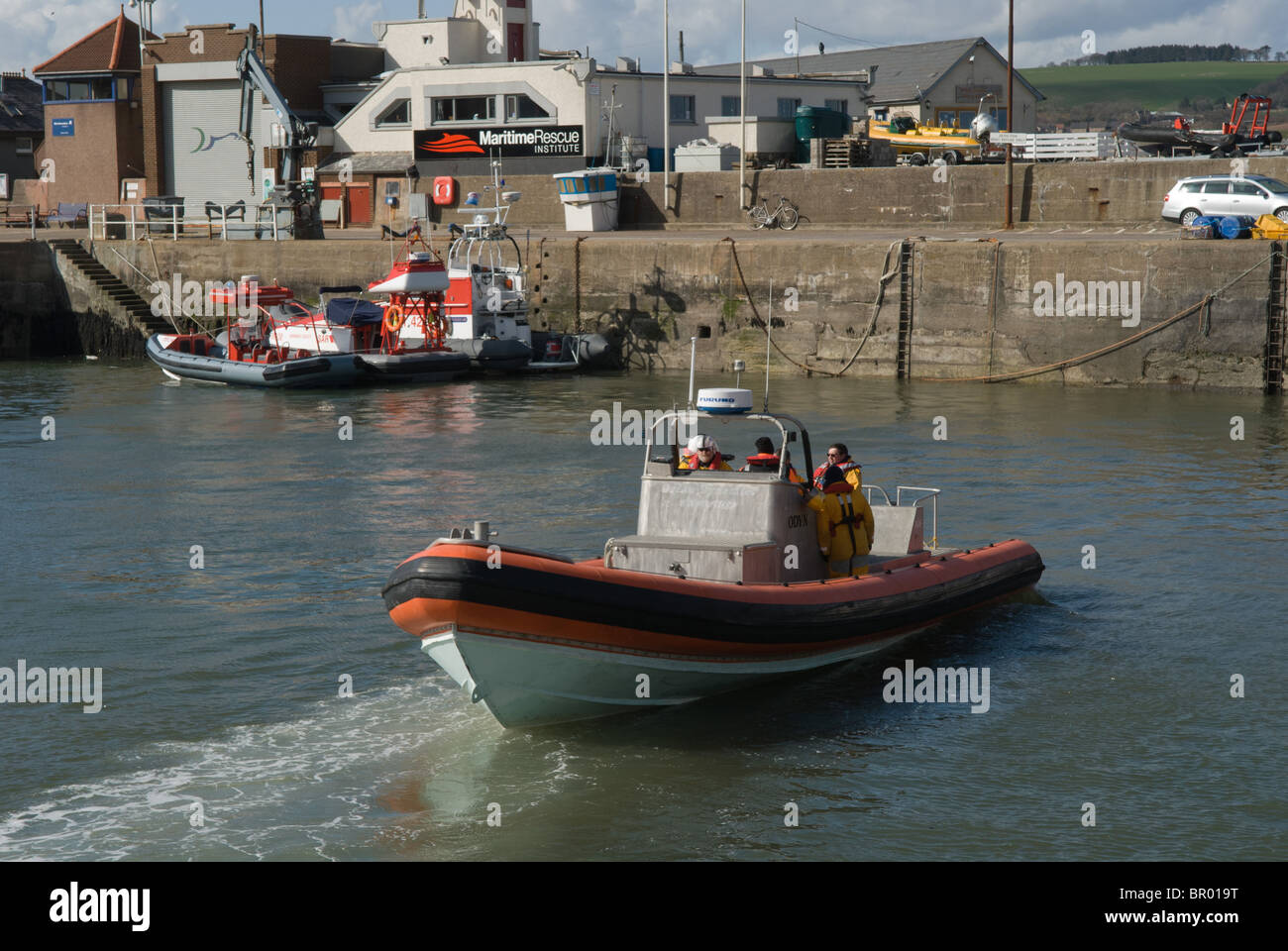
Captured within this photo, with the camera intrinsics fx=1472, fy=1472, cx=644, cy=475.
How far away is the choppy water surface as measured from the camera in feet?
27.0

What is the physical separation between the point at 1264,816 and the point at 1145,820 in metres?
0.68

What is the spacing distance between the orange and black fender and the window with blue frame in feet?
146

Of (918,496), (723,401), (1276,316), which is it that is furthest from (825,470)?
(1276,316)

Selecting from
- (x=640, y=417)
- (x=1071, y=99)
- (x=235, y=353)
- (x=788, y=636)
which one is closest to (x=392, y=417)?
(x=640, y=417)

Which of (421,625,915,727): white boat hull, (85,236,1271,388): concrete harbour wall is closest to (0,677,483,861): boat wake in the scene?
(421,625,915,727): white boat hull

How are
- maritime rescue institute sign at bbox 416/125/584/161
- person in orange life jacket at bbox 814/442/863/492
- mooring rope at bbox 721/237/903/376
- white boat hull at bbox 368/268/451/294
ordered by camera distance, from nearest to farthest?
1. person in orange life jacket at bbox 814/442/863/492
2. mooring rope at bbox 721/237/903/376
3. white boat hull at bbox 368/268/451/294
4. maritime rescue institute sign at bbox 416/125/584/161

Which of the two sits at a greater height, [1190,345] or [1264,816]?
[1190,345]

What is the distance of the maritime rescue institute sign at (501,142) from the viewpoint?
4119 centimetres

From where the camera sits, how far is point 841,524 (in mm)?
11039

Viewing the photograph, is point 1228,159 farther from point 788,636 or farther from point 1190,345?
point 788,636

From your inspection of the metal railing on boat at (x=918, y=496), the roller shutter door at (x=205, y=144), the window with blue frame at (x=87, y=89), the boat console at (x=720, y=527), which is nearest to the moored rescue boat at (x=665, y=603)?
the boat console at (x=720, y=527)

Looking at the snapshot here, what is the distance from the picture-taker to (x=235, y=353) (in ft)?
96.1

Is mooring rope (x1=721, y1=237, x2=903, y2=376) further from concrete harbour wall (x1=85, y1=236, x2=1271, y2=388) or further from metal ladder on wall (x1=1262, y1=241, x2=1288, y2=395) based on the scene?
metal ladder on wall (x1=1262, y1=241, x2=1288, y2=395)
